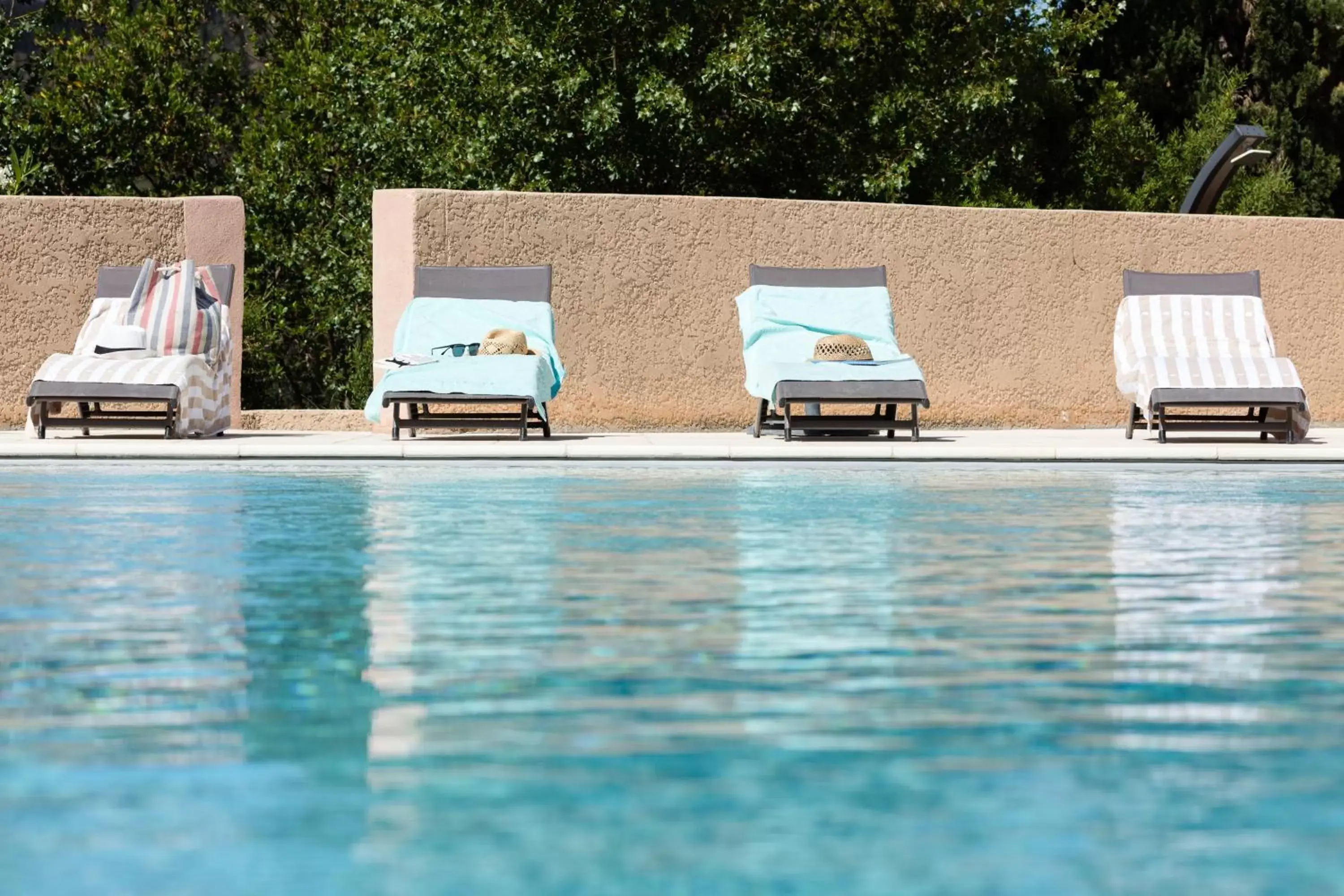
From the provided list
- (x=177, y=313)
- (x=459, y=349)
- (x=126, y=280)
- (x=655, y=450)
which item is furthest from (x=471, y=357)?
(x=126, y=280)

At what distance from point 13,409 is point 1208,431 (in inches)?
363

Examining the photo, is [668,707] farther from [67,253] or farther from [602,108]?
[602,108]

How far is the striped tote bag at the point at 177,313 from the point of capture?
14.4 metres

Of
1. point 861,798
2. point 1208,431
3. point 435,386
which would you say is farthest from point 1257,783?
point 1208,431

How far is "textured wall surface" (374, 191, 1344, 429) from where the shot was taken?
51.7ft

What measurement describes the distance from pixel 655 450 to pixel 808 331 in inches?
90.6

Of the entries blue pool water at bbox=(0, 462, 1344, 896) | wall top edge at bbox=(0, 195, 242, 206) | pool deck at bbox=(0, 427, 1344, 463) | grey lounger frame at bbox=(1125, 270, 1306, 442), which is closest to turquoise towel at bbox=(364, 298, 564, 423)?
pool deck at bbox=(0, 427, 1344, 463)

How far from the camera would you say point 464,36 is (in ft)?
70.9

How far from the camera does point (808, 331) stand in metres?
14.9

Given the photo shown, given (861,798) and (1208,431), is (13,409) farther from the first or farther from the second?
(861,798)

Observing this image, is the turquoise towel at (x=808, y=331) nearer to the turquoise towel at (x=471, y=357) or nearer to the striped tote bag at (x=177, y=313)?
the turquoise towel at (x=471, y=357)

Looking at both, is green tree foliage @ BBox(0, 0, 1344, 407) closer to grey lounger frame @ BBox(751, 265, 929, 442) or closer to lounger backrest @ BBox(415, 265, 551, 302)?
grey lounger frame @ BBox(751, 265, 929, 442)

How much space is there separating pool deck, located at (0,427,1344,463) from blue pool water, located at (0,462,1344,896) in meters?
3.85

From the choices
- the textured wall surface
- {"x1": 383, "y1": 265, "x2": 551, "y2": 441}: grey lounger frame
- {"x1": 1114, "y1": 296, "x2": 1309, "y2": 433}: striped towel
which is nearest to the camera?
{"x1": 1114, "y1": 296, "x2": 1309, "y2": 433}: striped towel
